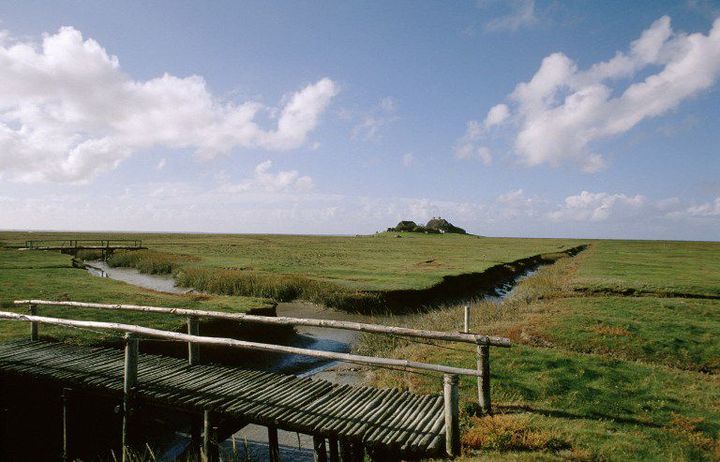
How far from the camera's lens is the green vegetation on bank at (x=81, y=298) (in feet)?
54.5

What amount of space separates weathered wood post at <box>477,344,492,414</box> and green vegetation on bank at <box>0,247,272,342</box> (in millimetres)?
13395

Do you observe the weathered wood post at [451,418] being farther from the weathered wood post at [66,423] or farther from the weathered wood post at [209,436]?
the weathered wood post at [66,423]

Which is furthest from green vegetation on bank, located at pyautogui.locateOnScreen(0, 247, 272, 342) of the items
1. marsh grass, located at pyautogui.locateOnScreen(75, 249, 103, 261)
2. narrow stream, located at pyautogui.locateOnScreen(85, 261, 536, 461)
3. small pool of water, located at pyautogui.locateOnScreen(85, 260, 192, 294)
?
marsh grass, located at pyautogui.locateOnScreen(75, 249, 103, 261)

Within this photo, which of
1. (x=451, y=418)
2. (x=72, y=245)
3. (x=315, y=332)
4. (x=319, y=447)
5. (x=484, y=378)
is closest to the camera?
(x=451, y=418)

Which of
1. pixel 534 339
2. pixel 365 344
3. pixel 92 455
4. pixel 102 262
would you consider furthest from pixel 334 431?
pixel 102 262

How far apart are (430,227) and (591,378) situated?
172636mm

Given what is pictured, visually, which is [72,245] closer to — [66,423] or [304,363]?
[304,363]

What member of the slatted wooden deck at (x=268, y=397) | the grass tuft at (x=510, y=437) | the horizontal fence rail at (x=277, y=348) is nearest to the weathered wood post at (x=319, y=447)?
the slatted wooden deck at (x=268, y=397)

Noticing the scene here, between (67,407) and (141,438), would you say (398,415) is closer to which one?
(141,438)

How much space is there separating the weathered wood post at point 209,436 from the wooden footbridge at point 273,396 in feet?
0.07

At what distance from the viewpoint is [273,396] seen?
29.8 feet

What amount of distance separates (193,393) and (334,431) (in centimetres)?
350

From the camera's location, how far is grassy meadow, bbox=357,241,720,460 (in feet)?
27.1

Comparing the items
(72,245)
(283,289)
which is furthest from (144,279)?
(72,245)
